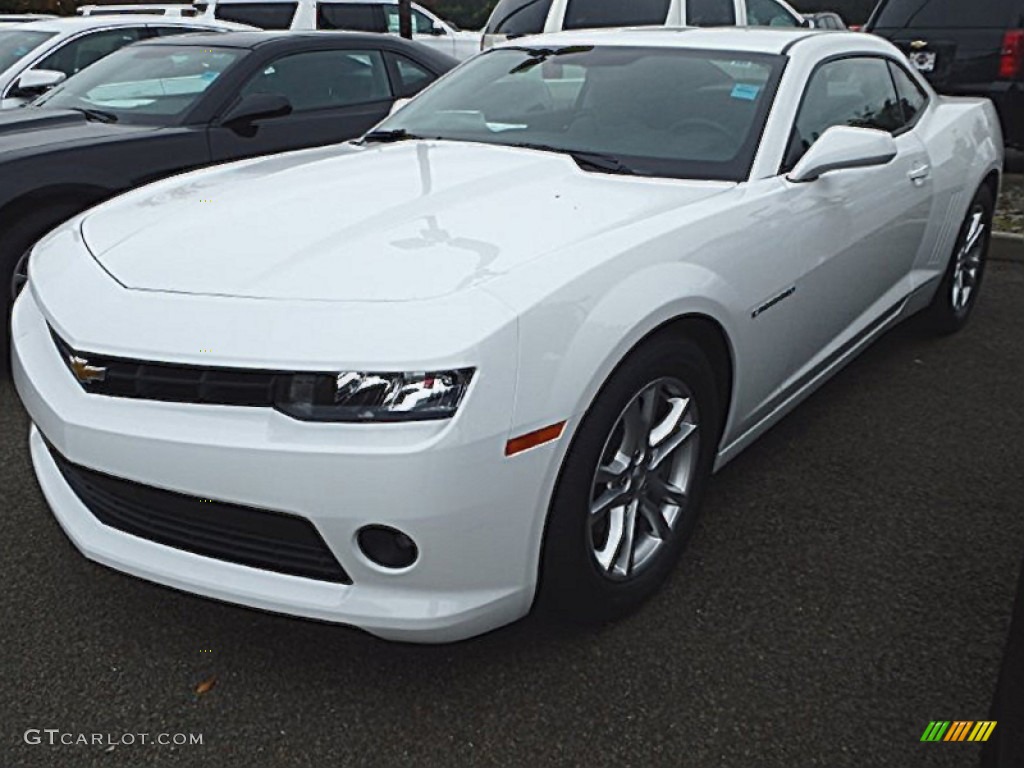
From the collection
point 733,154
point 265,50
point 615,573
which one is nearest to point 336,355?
point 615,573

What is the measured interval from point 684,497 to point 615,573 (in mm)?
336

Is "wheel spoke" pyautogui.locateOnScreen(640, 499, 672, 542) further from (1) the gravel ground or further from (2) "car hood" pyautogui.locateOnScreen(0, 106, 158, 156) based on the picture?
(1) the gravel ground

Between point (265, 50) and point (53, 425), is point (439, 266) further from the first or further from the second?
point (265, 50)

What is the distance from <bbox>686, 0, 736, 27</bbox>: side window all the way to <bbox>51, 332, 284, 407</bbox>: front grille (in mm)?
7584

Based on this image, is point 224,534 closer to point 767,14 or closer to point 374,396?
point 374,396

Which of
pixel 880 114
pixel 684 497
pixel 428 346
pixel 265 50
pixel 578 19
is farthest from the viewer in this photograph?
pixel 578 19

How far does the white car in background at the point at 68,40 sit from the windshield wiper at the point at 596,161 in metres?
4.72

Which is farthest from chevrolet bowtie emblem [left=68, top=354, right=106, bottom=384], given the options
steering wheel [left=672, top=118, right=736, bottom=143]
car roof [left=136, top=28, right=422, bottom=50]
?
car roof [left=136, top=28, right=422, bottom=50]

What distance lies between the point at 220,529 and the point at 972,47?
8.01 meters

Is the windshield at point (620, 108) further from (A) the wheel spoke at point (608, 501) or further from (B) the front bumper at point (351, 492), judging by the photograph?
(B) the front bumper at point (351, 492)

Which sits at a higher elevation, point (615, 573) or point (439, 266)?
point (439, 266)

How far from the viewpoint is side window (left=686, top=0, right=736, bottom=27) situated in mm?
8820

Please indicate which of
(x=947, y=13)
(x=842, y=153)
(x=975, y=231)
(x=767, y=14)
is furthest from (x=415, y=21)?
(x=842, y=153)

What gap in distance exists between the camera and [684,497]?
267 centimetres
